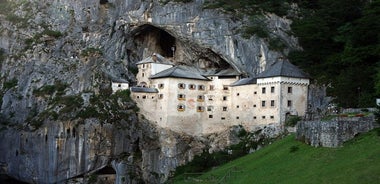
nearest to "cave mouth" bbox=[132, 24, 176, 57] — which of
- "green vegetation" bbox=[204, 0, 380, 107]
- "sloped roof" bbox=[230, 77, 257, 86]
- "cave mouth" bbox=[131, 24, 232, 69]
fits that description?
"cave mouth" bbox=[131, 24, 232, 69]

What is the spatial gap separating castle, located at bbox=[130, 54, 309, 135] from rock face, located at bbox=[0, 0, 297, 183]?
1706mm

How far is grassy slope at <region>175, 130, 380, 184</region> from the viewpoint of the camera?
113ft

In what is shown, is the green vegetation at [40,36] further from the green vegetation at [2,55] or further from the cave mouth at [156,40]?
the cave mouth at [156,40]

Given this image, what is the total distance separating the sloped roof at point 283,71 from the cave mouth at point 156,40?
55.9 feet

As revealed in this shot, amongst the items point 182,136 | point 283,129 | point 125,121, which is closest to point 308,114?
point 283,129

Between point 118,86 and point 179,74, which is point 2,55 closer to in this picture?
point 118,86

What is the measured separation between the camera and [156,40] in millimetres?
84938

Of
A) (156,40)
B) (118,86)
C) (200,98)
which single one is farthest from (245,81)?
(156,40)

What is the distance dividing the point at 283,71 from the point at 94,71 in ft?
85.7

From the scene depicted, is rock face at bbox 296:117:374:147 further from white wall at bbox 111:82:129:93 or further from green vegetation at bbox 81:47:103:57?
green vegetation at bbox 81:47:103:57

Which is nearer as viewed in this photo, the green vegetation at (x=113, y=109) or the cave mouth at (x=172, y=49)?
the green vegetation at (x=113, y=109)

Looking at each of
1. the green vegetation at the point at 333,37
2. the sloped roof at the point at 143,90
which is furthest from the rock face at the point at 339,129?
the sloped roof at the point at 143,90

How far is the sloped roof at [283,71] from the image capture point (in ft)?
225

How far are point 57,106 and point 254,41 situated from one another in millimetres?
27385
